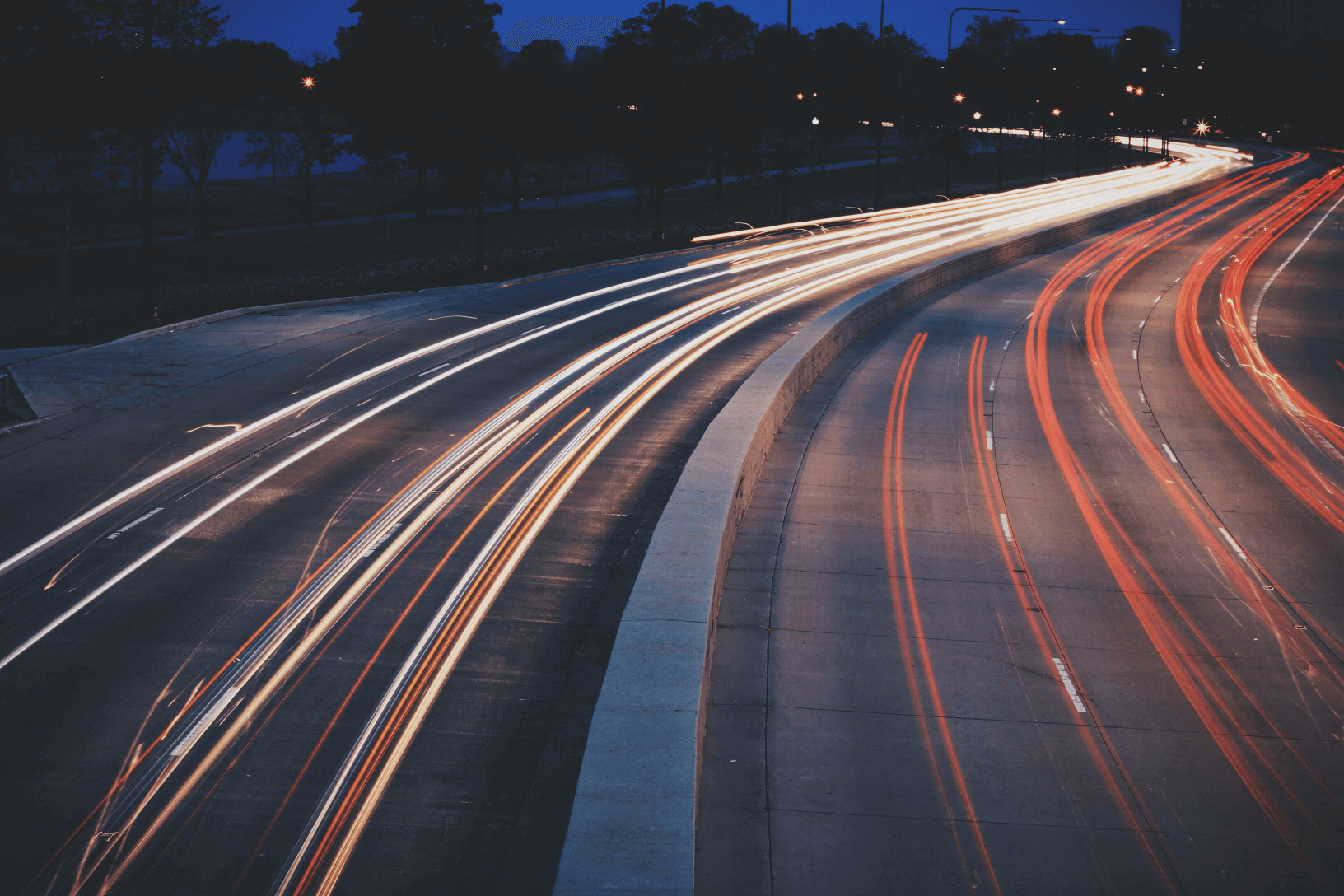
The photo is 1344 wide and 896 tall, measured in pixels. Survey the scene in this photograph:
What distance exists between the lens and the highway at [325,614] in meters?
7.93

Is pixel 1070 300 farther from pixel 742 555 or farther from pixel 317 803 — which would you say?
pixel 317 803

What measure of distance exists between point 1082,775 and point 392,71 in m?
74.3

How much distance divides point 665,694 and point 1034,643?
5.32 metres

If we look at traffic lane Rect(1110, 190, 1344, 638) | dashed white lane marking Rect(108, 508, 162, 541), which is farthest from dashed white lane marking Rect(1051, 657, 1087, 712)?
dashed white lane marking Rect(108, 508, 162, 541)

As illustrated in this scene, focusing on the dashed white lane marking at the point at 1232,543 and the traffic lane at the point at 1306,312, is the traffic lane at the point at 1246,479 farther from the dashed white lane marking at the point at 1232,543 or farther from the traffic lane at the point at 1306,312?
the traffic lane at the point at 1306,312

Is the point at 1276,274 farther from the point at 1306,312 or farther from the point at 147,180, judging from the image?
the point at 147,180

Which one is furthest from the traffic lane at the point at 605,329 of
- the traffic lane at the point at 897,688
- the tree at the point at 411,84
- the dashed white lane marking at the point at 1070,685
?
the tree at the point at 411,84

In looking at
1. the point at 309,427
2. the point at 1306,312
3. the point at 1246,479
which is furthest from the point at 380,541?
the point at 1306,312

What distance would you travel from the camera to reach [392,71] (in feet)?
245

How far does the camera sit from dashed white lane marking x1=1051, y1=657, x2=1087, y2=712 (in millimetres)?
10863

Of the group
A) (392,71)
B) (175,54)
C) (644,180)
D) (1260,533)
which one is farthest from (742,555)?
(392,71)

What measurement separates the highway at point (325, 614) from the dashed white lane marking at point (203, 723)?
4 cm

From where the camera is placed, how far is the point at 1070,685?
11.3m

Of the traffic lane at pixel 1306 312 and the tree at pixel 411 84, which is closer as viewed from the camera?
the traffic lane at pixel 1306 312
